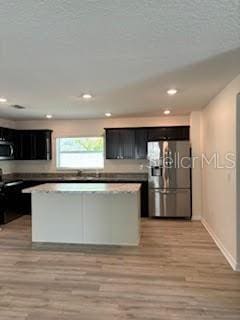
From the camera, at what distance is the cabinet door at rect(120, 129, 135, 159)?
263 inches

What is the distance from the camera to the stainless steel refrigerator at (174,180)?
6.11 m

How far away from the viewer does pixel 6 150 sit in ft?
21.4

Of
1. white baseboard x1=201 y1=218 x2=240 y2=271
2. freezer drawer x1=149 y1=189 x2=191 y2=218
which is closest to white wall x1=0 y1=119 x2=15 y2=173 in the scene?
freezer drawer x1=149 y1=189 x2=191 y2=218

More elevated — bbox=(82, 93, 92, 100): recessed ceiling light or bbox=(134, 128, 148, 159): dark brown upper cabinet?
bbox=(82, 93, 92, 100): recessed ceiling light

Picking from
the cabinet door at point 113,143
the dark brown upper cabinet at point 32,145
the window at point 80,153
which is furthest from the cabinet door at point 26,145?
the cabinet door at point 113,143

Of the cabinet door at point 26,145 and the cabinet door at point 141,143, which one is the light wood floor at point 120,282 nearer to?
the cabinet door at point 141,143

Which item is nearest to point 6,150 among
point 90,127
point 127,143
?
point 90,127

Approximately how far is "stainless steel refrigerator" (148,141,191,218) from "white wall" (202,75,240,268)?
65 centimetres

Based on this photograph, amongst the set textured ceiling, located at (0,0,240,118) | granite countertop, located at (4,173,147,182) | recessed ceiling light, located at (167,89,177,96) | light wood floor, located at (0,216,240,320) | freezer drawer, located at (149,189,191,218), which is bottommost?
light wood floor, located at (0,216,240,320)

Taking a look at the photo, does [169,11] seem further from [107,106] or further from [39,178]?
[39,178]

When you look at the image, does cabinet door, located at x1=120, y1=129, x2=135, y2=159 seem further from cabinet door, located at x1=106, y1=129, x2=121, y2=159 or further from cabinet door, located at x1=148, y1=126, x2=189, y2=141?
cabinet door, located at x1=148, y1=126, x2=189, y2=141

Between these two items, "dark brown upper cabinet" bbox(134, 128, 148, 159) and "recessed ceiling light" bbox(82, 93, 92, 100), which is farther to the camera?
"dark brown upper cabinet" bbox(134, 128, 148, 159)

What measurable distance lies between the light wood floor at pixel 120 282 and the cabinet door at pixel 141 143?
2485mm

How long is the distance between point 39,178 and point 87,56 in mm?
5113
